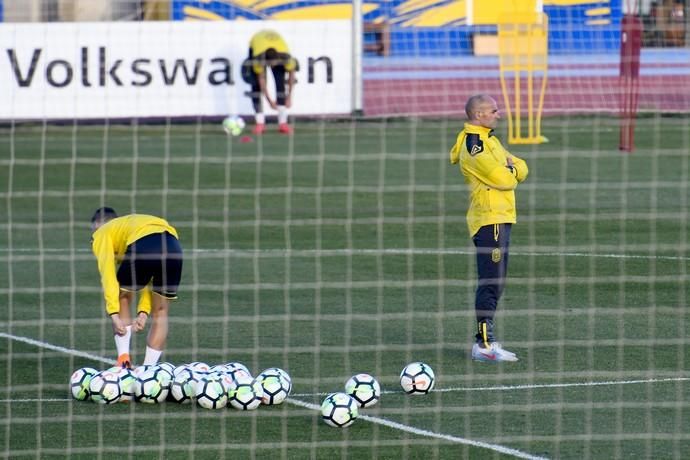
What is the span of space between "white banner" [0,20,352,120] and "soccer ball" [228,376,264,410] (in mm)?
18998

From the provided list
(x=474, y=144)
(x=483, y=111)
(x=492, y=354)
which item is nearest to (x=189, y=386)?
(x=492, y=354)

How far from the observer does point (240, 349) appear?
10.4 metres

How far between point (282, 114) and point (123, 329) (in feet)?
58.1

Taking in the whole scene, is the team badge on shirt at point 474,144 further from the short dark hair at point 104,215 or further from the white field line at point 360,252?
the white field line at point 360,252

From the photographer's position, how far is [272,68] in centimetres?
2698

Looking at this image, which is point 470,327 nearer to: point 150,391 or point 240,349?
point 240,349

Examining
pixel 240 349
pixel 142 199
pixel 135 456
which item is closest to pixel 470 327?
pixel 240 349

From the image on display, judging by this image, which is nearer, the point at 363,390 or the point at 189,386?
the point at 363,390

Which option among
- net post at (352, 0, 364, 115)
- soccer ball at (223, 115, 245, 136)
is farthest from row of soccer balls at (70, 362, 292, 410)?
net post at (352, 0, 364, 115)

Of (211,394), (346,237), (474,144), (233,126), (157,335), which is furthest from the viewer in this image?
(233,126)

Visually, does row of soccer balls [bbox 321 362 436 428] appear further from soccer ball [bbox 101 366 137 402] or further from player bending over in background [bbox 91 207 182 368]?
player bending over in background [bbox 91 207 182 368]

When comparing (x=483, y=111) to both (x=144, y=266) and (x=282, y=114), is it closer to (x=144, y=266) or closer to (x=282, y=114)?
(x=144, y=266)

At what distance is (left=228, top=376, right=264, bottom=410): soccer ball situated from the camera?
28.6ft

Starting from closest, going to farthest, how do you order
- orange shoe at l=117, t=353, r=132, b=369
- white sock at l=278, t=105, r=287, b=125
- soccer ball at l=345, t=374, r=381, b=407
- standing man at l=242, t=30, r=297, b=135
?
soccer ball at l=345, t=374, r=381, b=407 → orange shoe at l=117, t=353, r=132, b=369 → white sock at l=278, t=105, r=287, b=125 → standing man at l=242, t=30, r=297, b=135
